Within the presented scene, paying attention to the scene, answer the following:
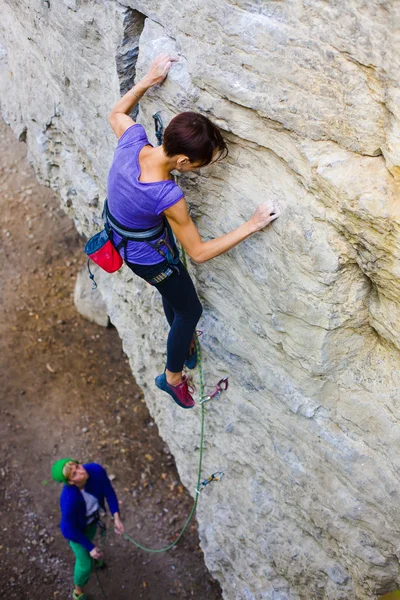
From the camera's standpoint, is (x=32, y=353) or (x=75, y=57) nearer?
(x=75, y=57)

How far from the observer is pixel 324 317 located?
3170mm

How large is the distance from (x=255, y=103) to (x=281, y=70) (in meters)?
0.21

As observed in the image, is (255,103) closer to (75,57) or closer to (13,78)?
(75,57)

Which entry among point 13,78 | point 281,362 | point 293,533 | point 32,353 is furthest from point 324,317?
point 32,353

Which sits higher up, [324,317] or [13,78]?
[324,317]

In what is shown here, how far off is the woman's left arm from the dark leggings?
76cm

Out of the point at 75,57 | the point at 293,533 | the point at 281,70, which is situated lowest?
the point at 293,533

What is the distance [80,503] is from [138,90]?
11.1 ft

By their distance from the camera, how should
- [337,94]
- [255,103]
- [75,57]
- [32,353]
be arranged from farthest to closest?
1. [32,353]
2. [75,57]
3. [255,103]
4. [337,94]

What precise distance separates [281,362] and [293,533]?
4.05ft

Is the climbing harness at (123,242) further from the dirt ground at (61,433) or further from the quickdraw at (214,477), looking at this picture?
the dirt ground at (61,433)

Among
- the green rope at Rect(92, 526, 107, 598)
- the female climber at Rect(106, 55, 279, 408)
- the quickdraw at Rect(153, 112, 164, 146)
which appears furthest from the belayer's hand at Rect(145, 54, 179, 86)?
the green rope at Rect(92, 526, 107, 598)

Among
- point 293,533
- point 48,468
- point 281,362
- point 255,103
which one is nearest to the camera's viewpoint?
point 255,103

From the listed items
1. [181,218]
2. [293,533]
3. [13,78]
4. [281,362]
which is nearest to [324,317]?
[281,362]
